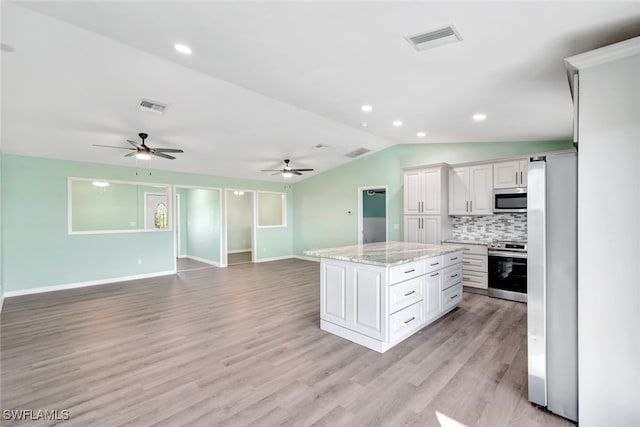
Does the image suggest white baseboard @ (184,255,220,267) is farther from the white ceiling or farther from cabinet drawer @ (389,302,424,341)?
A: cabinet drawer @ (389,302,424,341)

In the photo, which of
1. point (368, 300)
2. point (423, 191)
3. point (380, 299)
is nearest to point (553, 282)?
point (380, 299)

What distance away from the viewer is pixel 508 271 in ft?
15.0

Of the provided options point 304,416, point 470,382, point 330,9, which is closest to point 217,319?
point 304,416

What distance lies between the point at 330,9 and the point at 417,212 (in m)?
4.40

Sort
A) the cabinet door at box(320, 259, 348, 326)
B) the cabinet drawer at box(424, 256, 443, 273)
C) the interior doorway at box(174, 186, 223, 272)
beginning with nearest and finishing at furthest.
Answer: the cabinet door at box(320, 259, 348, 326) → the cabinet drawer at box(424, 256, 443, 273) → the interior doorway at box(174, 186, 223, 272)

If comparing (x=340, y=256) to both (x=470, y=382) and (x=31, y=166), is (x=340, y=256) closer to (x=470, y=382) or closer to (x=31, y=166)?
(x=470, y=382)

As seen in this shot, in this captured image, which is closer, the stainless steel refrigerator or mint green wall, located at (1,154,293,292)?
the stainless steel refrigerator

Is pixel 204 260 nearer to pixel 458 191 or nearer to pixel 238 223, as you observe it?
pixel 238 223

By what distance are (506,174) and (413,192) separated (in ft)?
5.24

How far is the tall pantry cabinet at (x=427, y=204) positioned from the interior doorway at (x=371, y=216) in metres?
1.72

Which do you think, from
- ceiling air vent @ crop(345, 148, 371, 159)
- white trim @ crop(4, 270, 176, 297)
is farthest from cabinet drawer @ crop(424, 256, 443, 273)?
white trim @ crop(4, 270, 176, 297)

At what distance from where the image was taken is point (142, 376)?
2479 millimetres

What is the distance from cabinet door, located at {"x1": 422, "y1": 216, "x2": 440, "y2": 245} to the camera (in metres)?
5.42

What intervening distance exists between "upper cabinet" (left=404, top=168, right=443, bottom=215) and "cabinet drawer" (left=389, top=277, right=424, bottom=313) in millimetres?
2530
